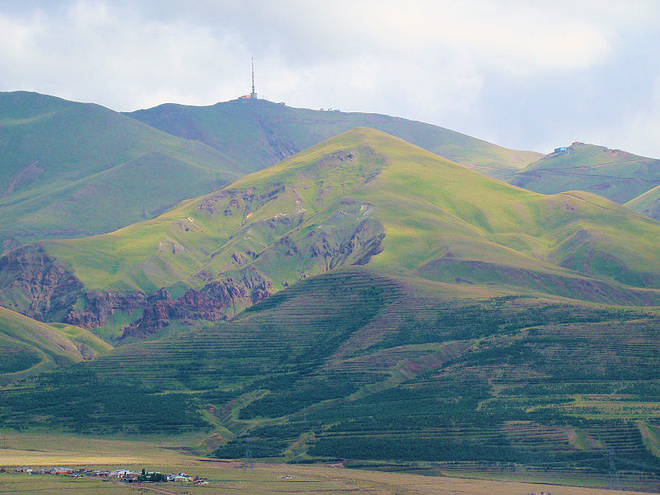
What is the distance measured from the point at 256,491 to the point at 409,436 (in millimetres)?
44687

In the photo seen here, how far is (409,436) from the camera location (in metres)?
195

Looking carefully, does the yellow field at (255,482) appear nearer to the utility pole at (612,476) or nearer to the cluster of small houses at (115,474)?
the cluster of small houses at (115,474)

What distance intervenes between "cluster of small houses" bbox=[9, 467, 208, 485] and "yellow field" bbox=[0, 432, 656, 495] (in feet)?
7.62

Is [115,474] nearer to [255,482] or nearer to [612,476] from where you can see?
[255,482]

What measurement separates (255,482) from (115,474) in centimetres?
1896

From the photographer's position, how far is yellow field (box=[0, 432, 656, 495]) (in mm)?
155125

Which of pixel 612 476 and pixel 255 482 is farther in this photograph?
Answer: pixel 612 476

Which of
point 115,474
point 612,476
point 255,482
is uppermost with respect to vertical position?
point 115,474

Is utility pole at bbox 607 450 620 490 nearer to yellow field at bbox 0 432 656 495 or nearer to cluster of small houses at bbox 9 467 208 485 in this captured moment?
yellow field at bbox 0 432 656 495

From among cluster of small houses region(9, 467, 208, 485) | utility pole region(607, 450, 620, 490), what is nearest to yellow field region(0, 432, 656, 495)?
cluster of small houses region(9, 467, 208, 485)

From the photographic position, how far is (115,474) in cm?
16700

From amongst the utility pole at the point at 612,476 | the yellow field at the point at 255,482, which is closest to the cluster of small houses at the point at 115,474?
the yellow field at the point at 255,482

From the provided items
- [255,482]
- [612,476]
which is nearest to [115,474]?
[255,482]

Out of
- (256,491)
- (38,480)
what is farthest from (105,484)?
(256,491)
